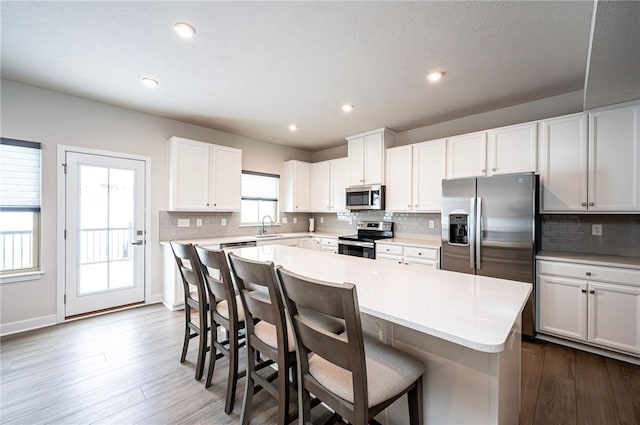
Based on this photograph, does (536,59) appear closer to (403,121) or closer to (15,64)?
(403,121)

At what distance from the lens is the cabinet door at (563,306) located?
2.50 m

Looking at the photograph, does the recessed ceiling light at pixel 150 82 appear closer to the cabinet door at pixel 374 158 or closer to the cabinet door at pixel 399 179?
the cabinet door at pixel 374 158

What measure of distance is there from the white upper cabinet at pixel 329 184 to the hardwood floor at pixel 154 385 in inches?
129

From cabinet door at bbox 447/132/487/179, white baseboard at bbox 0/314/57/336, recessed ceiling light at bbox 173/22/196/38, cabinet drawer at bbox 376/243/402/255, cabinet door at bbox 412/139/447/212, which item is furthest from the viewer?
cabinet drawer at bbox 376/243/402/255

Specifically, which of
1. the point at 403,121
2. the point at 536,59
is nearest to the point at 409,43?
the point at 536,59

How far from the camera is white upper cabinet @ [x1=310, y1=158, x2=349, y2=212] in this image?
497cm

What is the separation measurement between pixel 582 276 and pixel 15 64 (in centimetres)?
564

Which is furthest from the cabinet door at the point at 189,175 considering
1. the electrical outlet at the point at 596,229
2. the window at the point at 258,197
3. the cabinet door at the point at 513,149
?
the electrical outlet at the point at 596,229

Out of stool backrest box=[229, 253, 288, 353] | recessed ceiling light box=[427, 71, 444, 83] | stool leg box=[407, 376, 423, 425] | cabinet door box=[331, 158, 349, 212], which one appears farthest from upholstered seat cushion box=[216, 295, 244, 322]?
cabinet door box=[331, 158, 349, 212]

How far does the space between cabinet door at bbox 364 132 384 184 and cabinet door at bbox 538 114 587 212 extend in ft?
A: 6.50

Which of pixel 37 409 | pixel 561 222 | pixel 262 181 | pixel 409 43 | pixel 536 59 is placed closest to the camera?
pixel 37 409

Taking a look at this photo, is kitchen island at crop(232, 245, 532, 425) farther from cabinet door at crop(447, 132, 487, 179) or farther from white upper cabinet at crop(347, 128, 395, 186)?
white upper cabinet at crop(347, 128, 395, 186)

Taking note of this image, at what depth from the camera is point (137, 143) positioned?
12.0ft

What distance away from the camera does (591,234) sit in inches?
113
